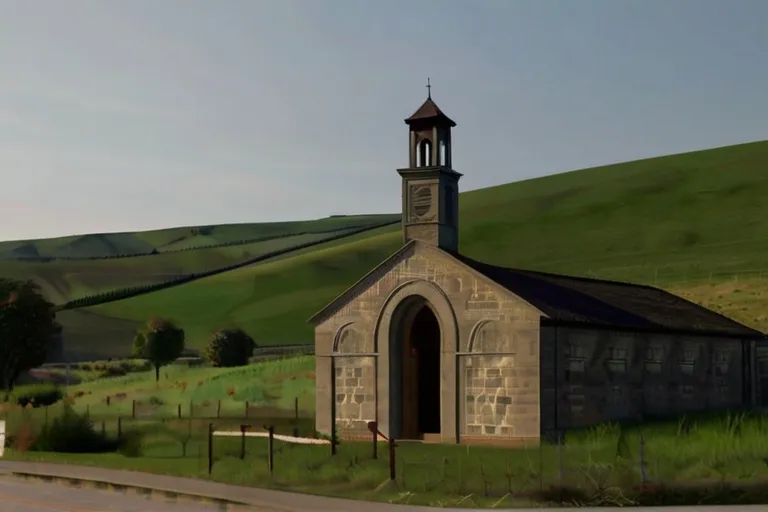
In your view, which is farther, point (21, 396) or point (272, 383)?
point (272, 383)

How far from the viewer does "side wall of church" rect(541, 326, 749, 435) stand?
33562 mm

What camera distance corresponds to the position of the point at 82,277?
141 m

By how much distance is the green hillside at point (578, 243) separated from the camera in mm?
89688

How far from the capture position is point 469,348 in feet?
113

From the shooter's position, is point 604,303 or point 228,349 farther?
point 228,349

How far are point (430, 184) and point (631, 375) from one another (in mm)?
8983

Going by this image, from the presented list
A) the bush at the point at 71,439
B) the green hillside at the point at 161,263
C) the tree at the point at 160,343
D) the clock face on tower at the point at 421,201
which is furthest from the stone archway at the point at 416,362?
the green hillside at the point at 161,263

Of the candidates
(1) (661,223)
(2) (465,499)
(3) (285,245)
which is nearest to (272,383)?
(2) (465,499)

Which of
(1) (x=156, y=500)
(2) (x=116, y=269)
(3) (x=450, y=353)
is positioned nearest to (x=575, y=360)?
(3) (x=450, y=353)

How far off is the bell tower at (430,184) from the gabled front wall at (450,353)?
3.57 ft

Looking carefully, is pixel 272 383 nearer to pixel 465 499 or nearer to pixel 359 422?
pixel 359 422

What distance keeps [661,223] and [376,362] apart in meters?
69.2

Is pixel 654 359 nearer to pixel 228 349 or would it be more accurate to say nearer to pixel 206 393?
pixel 206 393

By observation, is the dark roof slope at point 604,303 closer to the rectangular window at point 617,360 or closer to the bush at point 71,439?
the rectangular window at point 617,360
